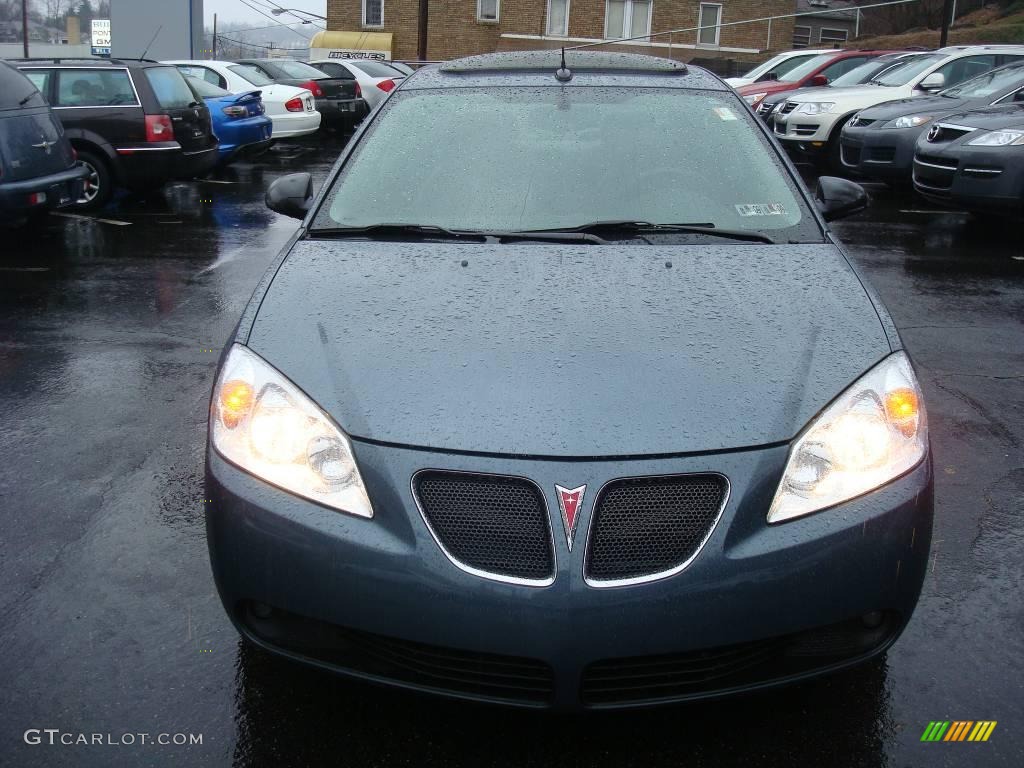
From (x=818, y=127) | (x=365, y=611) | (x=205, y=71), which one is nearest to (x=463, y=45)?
(x=205, y=71)

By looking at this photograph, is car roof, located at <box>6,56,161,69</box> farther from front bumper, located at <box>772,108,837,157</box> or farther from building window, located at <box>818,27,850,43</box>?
building window, located at <box>818,27,850,43</box>

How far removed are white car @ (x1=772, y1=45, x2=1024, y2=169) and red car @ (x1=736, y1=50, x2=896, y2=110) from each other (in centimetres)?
284

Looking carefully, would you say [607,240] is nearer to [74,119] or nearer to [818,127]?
[74,119]

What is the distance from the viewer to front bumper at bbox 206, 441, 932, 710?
215 centimetres

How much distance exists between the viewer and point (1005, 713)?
2594 millimetres

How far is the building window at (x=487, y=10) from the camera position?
140 feet

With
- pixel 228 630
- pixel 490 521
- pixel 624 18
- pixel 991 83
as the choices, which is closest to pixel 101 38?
pixel 624 18

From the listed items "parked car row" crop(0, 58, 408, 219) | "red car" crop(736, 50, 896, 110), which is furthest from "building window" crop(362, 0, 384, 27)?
"red car" crop(736, 50, 896, 110)

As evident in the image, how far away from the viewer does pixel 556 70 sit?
4.11 m

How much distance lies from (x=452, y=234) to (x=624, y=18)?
43203 millimetres

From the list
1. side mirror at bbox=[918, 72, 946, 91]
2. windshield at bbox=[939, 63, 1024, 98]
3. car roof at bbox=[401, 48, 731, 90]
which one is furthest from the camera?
side mirror at bbox=[918, 72, 946, 91]

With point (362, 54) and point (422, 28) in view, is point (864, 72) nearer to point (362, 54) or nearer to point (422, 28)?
point (422, 28)

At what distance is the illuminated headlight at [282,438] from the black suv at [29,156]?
22.3ft

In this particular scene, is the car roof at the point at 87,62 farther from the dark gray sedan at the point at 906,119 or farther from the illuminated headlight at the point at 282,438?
the illuminated headlight at the point at 282,438
